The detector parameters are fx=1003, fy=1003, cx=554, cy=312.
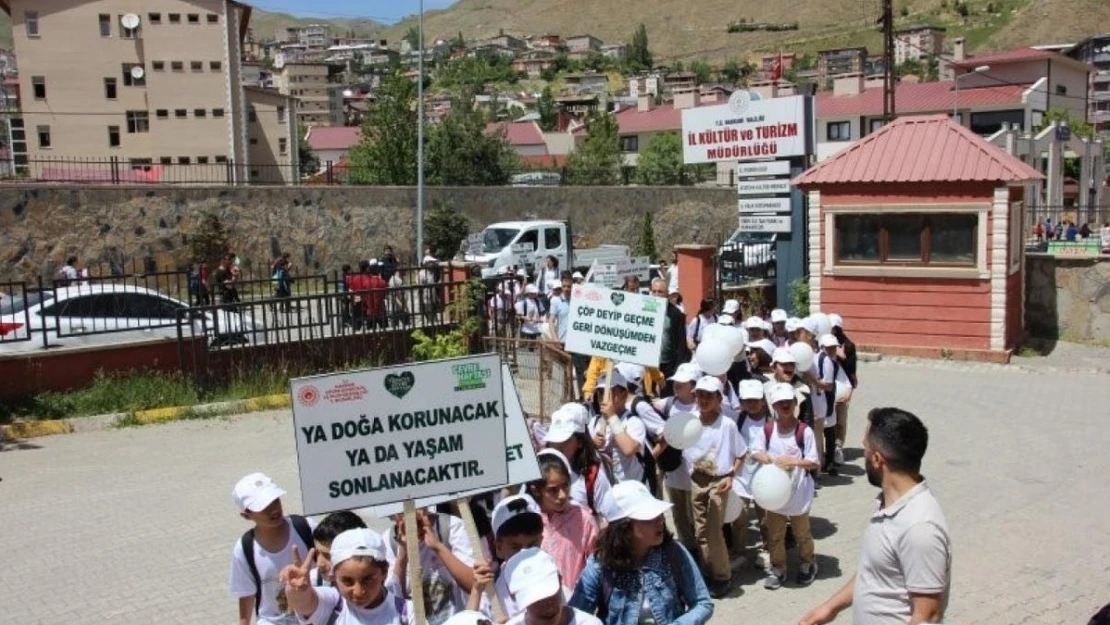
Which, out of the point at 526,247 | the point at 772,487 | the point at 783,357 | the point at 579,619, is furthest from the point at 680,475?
the point at 526,247

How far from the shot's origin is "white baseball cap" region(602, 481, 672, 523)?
4.18 m

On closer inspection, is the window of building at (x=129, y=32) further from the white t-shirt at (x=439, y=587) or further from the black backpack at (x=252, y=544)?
the white t-shirt at (x=439, y=587)

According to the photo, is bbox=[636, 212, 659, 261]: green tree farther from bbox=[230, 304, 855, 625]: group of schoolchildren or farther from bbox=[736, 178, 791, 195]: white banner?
bbox=[230, 304, 855, 625]: group of schoolchildren

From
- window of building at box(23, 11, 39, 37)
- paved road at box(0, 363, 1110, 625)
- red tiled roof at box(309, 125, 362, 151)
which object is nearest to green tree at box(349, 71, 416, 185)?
window of building at box(23, 11, 39, 37)

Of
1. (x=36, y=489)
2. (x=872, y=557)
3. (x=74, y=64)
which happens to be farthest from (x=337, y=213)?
(x=872, y=557)

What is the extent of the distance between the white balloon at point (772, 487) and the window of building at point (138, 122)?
49.3 metres

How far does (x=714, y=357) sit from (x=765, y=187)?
1218cm

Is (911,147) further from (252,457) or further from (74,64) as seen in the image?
(74,64)

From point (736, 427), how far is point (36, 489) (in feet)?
24.5

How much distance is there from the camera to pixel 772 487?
6.91 m

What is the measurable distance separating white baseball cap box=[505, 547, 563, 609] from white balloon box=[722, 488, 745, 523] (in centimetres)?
355

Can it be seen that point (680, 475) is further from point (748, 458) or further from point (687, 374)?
point (687, 374)

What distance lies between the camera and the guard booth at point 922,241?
16.7 m

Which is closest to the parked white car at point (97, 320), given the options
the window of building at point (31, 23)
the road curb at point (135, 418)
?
the road curb at point (135, 418)
